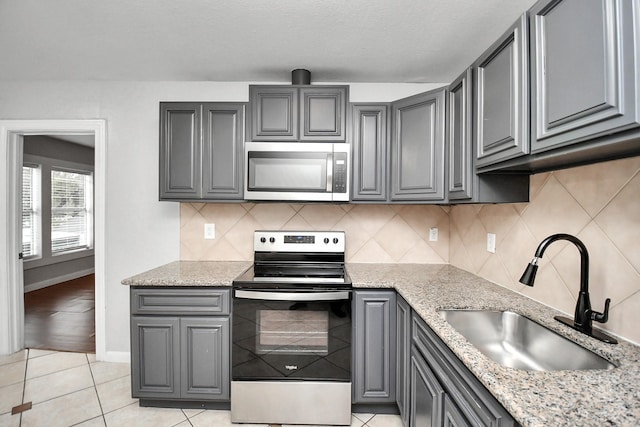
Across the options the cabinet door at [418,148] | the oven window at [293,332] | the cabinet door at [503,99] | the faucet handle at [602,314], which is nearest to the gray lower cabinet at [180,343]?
the oven window at [293,332]

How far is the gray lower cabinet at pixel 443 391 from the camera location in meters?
0.87

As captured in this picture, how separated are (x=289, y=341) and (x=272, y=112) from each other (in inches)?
60.6

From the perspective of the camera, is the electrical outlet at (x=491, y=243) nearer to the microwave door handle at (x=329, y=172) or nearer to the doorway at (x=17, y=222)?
the microwave door handle at (x=329, y=172)

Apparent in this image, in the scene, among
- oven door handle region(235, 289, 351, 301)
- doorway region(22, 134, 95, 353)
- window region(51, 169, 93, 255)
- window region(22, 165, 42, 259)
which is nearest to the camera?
oven door handle region(235, 289, 351, 301)

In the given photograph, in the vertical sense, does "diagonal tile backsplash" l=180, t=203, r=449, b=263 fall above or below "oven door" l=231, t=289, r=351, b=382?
above

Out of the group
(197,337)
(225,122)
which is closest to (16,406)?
(197,337)

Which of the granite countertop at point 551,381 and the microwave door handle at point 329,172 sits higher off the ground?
the microwave door handle at point 329,172

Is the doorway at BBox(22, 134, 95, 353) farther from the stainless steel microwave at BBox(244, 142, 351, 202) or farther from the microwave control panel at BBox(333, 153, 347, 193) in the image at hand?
the microwave control panel at BBox(333, 153, 347, 193)

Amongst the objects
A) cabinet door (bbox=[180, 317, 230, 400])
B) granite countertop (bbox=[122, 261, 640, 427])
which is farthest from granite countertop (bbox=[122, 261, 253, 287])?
cabinet door (bbox=[180, 317, 230, 400])

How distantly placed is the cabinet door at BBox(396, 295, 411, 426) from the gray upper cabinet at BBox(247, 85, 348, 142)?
1.20m

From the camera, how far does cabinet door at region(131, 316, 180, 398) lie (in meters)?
1.85

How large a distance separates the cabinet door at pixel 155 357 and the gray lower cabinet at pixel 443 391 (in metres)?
1.44

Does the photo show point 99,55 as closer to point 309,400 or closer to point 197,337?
point 197,337

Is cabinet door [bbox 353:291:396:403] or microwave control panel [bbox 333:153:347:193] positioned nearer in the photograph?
cabinet door [bbox 353:291:396:403]
